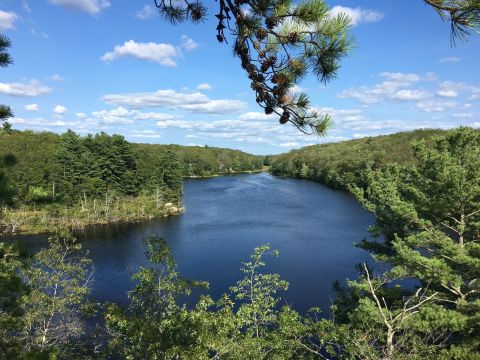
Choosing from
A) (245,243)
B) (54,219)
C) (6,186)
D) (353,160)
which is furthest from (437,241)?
(353,160)

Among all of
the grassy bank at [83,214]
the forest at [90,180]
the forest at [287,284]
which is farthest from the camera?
the forest at [90,180]

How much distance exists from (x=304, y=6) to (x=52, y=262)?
13203 mm

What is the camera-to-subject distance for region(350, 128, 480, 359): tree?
11.6 m

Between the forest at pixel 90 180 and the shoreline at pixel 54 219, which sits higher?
the forest at pixel 90 180

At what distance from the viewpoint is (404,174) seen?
18562 millimetres

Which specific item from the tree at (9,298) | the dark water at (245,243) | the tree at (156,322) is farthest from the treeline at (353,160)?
the tree at (9,298)

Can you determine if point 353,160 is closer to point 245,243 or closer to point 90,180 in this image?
point 245,243

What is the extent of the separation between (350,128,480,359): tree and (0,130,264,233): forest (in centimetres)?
3825

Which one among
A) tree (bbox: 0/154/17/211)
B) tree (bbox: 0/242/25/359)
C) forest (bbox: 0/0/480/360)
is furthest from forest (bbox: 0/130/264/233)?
tree (bbox: 0/154/17/211)

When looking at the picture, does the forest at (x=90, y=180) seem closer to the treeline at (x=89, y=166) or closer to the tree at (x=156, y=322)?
the treeline at (x=89, y=166)

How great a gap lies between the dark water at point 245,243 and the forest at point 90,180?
440 centimetres

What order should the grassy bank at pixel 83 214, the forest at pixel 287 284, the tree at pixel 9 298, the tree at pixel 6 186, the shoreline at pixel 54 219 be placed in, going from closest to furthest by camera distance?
the forest at pixel 287 284 < the tree at pixel 9 298 < the tree at pixel 6 186 < the shoreline at pixel 54 219 < the grassy bank at pixel 83 214

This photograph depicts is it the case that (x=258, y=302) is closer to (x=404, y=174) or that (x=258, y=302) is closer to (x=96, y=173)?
(x=404, y=174)

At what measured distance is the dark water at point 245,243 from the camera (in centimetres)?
2630
